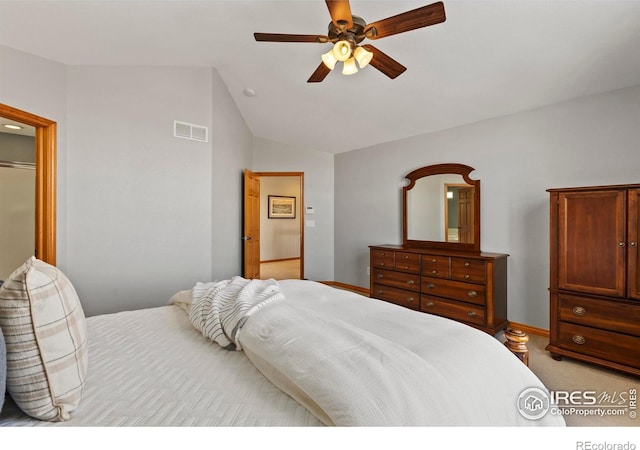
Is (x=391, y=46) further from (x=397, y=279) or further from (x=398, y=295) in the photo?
(x=398, y=295)

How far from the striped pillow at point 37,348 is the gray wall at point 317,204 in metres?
4.47

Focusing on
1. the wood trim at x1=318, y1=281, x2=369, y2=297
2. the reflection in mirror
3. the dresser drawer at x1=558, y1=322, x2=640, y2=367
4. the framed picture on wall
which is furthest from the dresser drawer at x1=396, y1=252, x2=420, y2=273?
the framed picture on wall

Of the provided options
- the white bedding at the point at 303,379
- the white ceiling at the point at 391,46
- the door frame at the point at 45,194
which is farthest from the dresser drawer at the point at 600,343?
the door frame at the point at 45,194

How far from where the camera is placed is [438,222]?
3.84 meters

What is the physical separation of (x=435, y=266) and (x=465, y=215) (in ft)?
2.60

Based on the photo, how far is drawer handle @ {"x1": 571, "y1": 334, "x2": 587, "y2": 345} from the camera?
235 cm

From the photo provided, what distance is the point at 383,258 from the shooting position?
3.89 meters

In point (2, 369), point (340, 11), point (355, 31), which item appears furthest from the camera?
point (355, 31)

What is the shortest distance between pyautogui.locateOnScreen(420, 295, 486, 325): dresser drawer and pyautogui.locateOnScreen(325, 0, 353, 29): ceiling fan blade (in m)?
2.80

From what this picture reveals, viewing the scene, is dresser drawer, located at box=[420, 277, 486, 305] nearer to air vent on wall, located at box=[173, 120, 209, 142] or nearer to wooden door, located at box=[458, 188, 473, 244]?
wooden door, located at box=[458, 188, 473, 244]

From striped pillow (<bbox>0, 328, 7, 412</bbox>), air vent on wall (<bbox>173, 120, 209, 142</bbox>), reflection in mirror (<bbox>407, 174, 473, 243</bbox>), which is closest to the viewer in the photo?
striped pillow (<bbox>0, 328, 7, 412</bbox>)

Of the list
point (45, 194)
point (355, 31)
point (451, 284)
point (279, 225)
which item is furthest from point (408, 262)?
point (279, 225)

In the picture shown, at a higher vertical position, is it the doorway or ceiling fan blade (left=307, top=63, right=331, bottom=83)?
ceiling fan blade (left=307, top=63, right=331, bottom=83)

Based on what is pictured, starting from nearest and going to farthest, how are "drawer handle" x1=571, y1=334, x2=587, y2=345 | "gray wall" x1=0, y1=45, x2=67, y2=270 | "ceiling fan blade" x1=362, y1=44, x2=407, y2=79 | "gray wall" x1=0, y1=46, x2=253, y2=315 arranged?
"ceiling fan blade" x1=362, y1=44, x2=407, y2=79 → "gray wall" x1=0, y1=45, x2=67, y2=270 → "drawer handle" x1=571, y1=334, x2=587, y2=345 → "gray wall" x1=0, y1=46, x2=253, y2=315
